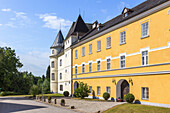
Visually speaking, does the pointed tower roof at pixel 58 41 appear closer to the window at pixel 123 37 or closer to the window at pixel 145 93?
the window at pixel 123 37

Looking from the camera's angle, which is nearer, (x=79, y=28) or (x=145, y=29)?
(x=145, y=29)

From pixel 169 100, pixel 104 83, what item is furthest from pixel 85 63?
pixel 169 100

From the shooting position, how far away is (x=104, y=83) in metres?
29.1

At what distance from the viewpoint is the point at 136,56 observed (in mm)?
22688

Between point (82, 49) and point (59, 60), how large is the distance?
61.1 ft

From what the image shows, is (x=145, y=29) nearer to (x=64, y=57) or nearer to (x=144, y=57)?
(x=144, y=57)

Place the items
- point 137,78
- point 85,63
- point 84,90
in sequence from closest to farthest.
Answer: point 137,78 → point 84,90 → point 85,63

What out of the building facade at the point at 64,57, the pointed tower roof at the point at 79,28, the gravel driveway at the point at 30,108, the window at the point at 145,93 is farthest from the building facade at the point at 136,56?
the pointed tower roof at the point at 79,28

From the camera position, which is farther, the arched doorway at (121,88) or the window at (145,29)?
the arched doorway at (121,88)

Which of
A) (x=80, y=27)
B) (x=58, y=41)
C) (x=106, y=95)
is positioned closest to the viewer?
(x=106, y=95)

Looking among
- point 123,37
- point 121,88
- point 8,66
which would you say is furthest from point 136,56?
point 8,66

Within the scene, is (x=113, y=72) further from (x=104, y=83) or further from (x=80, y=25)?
(x=80, y=25)

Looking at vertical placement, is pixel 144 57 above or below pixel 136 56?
below

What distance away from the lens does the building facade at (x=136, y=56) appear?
752 inches
